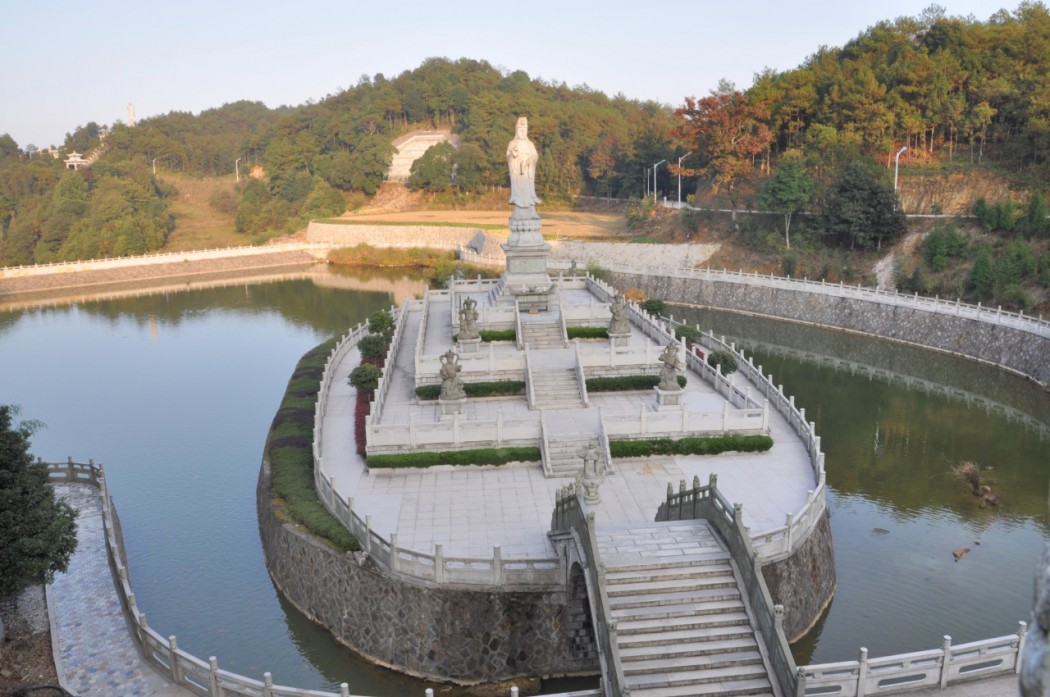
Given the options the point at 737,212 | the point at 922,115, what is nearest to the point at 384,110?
the point at 737,212

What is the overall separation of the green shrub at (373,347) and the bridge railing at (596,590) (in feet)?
54.7

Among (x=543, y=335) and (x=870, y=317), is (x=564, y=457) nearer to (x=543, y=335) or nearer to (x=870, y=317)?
(x=543, y=335)

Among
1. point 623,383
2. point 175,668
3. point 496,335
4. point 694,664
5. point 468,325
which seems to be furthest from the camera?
point 496,335

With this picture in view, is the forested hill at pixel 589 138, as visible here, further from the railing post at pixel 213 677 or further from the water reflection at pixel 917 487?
the railing post at pixel 213 677

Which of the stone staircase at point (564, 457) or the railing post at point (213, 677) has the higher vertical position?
the stone staircase at point (564, 457)

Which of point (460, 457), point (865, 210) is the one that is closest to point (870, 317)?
point (865, 210)

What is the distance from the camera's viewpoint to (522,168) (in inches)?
1415

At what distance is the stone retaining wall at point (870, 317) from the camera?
3641 cm

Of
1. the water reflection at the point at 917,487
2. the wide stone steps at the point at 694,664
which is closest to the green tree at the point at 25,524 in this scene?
the wide stone steps at the point at 694,664

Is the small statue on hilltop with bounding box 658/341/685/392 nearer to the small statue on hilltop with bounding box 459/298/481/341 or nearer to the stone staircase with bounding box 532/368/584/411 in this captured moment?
the stone staircase with bounding box 532/368/584/411

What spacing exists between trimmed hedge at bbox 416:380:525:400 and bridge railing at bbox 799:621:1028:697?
49.7 feet

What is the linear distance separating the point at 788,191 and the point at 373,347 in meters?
33.2

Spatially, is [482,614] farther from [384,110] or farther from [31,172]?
[384,110]

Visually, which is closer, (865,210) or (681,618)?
(681,618)
